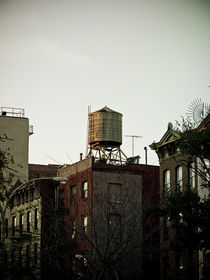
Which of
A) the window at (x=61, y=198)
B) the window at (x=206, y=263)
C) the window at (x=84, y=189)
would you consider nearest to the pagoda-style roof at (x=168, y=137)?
the window at (x=84, y=189)

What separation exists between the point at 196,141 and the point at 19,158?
4781 cm

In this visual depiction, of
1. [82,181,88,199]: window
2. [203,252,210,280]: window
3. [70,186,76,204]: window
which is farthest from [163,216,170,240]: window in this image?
[70,186,76,204]: window

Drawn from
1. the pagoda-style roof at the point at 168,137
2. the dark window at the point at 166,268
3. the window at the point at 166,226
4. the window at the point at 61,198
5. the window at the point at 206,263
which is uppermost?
the pagoda-style roof at the point at 168,137

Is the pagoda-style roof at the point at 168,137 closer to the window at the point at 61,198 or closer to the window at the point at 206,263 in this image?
the window at the point at 206,263

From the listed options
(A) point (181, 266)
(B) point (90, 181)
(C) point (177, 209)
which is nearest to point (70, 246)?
(C) point (177, 209)

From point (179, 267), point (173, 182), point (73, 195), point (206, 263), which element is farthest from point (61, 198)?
point (206, 263)

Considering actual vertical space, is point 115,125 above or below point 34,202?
above

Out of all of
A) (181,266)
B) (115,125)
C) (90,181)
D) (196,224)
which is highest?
(115,125)

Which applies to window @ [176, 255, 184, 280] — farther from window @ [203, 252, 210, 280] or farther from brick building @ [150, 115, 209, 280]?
window @ [203, 252, 210, 280]

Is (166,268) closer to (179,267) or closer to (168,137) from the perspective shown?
(179,267)

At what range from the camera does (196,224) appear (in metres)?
30.8

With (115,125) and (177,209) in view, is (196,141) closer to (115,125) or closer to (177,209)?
(177,209)

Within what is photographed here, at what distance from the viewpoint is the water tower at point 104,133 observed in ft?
218

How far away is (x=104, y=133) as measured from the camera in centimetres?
Result: 6669
